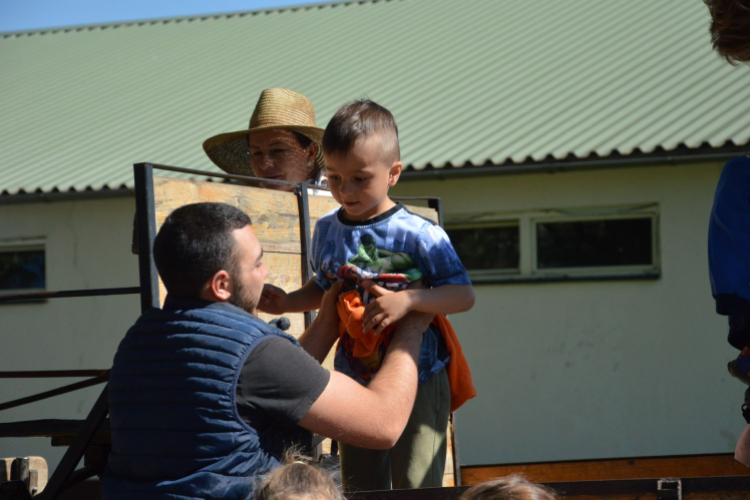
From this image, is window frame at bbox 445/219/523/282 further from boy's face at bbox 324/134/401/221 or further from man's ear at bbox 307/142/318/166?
boy's face at bbox 324/134/401/221

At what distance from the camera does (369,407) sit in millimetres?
1910

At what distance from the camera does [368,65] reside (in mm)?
9766

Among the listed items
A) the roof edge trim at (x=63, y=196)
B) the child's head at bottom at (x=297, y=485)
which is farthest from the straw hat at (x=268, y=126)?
the roof edge trim at (x=63, y=196)

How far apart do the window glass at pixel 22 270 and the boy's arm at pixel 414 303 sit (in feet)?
23.8

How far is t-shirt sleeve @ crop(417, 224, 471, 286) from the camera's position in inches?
91.4

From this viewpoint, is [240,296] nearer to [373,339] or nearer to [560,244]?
[373,339]

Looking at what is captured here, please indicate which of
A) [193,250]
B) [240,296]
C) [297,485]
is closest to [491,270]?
[240,296]

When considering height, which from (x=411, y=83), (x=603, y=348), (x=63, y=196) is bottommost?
(x=603, y=348)

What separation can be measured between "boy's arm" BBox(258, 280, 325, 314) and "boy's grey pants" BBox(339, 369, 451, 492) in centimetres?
45

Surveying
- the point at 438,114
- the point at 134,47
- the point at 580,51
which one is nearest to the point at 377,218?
the point at 438,114

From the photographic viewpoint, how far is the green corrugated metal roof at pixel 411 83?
7.25 meters

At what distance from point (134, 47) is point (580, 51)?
22.4ft

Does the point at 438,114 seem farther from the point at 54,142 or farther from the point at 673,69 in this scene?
the point at 54,142

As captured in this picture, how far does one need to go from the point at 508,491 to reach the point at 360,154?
1.07m
